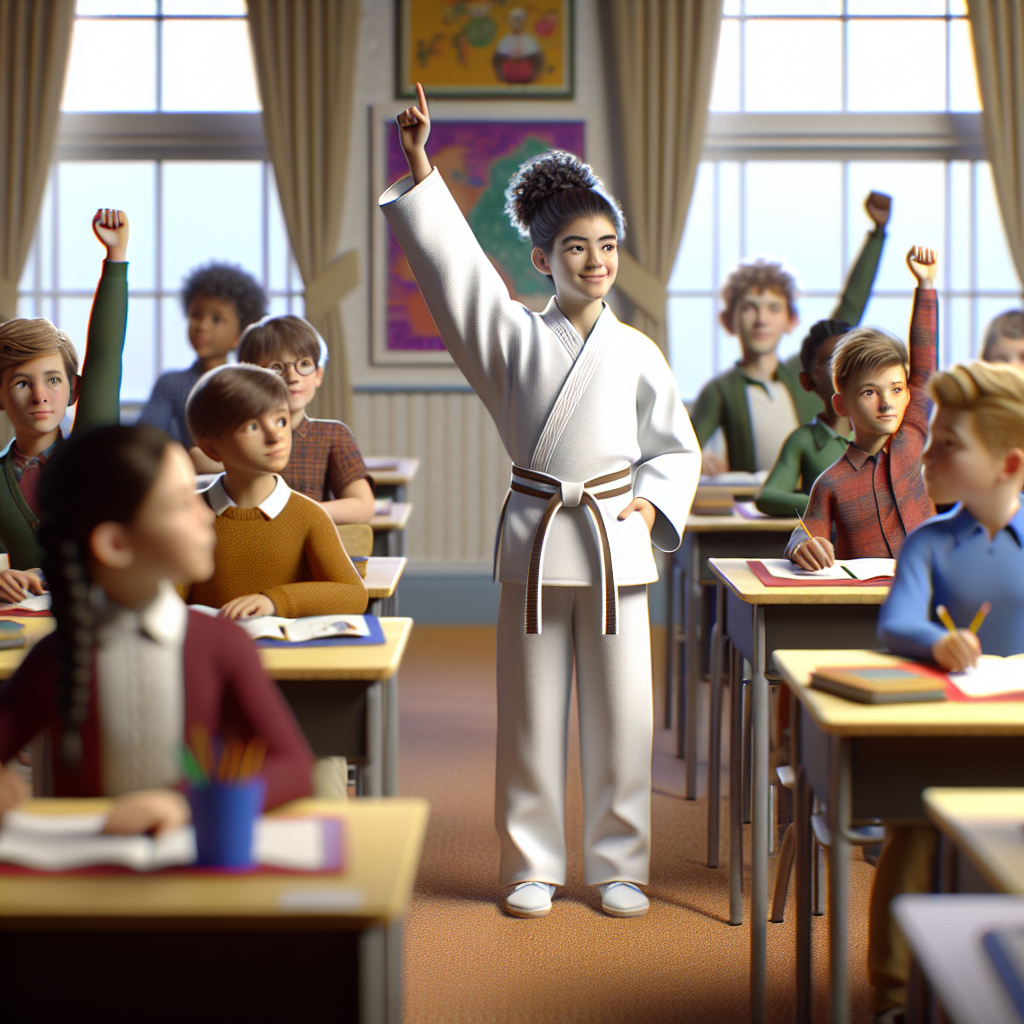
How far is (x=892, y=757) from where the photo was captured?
1626mm

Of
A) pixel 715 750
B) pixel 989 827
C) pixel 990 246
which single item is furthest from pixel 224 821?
pixel 990 246

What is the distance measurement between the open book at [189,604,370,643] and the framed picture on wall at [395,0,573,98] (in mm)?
4582

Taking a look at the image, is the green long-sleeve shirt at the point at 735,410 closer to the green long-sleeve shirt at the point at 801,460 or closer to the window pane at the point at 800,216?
the green long-sleeve shirt at the point at 801,460

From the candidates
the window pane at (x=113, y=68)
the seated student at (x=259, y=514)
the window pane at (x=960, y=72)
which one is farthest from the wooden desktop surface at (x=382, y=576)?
the window pane at (x=960, y=72)

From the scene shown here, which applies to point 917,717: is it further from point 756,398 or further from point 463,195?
point 463,195

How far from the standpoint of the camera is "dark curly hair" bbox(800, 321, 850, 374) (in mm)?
3412

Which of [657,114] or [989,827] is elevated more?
[657,114]

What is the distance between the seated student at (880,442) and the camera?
2576 millimetres

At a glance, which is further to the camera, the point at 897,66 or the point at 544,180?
the point at 897,66

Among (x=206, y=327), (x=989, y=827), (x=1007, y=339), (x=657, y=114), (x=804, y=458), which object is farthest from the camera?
(x=657, y=114)

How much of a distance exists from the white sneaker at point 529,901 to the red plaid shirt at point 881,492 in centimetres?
89

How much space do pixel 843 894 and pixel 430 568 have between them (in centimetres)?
473

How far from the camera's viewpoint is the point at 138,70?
20.4 ft

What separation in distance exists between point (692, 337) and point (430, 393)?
1394mm
